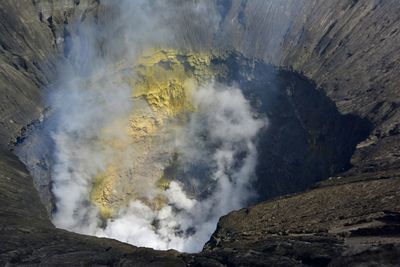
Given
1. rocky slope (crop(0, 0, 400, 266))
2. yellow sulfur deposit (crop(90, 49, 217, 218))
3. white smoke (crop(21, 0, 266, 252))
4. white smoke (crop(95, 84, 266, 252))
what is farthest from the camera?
yellow sulfur deposit (crop(90, 49, 217, 218))

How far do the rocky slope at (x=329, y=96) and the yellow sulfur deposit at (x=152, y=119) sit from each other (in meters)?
5.25

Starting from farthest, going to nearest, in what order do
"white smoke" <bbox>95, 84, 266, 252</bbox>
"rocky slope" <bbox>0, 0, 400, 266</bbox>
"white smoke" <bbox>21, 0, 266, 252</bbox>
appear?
"white smoke" <bbox>95, 84, 266, 252</bbox> → "white smoke" <bbox>21, 0, 266, 252</bbox> → "rocky slope" <bbox>0, 0, 400, 266</bbox>

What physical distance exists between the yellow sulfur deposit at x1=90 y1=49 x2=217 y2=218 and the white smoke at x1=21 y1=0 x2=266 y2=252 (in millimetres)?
828

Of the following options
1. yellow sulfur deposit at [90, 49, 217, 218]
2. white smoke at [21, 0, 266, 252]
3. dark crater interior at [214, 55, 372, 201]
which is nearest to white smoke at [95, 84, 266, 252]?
white smoke at [21, 0, 266, 252]

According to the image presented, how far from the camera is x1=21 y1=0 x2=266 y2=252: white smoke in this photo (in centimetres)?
7544

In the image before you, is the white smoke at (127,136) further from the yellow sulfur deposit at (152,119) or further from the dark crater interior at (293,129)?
the dark crater interior at (293,129)

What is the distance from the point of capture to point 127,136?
265ft

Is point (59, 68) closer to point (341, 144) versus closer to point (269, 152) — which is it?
point (269, 152)

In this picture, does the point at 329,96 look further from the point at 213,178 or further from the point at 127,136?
the point at 127,136

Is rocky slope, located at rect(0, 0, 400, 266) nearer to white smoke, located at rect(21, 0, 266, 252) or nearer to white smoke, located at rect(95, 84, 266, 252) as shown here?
white smoke, located at rect(21, 0, 266, 252)

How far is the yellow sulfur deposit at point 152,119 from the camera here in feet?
261

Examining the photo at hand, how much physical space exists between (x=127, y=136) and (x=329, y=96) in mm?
31003

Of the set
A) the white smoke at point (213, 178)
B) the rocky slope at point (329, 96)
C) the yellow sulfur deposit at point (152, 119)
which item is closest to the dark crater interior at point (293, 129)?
the rocky slope at point (329, 96)

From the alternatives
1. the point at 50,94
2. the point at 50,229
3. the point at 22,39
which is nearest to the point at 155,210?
the point at 50,94
